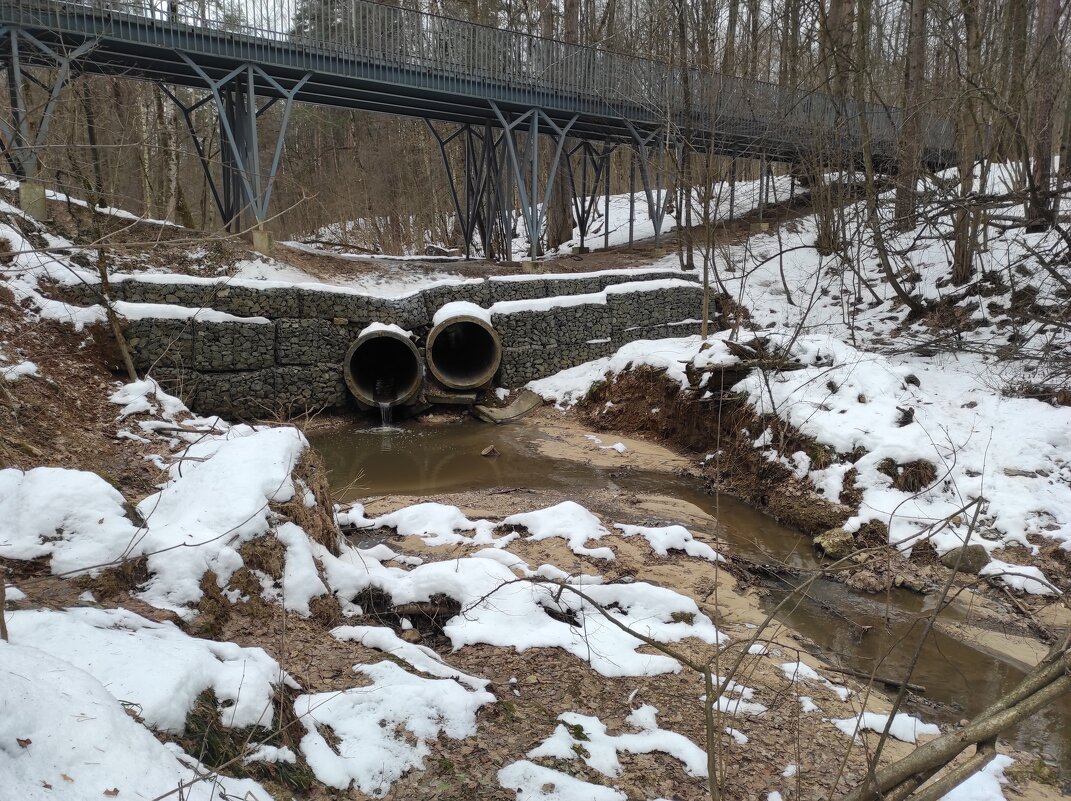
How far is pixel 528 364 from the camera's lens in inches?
499

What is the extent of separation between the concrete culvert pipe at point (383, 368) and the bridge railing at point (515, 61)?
19.3 feet

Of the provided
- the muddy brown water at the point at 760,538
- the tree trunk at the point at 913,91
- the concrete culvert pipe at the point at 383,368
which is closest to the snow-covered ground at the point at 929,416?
the muddy brown water at the point at 760,538

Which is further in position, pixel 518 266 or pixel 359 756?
pixel 518 266

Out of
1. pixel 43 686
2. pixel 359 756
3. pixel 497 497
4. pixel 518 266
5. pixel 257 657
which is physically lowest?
pixel 497 497

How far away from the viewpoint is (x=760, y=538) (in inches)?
270

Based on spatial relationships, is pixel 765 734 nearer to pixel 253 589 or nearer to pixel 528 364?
pixel 253 589

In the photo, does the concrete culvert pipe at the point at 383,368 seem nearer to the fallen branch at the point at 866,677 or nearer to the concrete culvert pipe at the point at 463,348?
the concrete culvert pipe at the point at 463,348

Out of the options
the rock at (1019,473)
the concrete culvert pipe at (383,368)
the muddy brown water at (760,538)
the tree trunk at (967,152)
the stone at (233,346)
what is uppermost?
the tree trunk at (967,152)

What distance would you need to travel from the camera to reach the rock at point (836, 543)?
6.38m

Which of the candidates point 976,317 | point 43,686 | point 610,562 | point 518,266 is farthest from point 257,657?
point 518,266

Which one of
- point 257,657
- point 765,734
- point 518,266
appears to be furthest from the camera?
point 518,266

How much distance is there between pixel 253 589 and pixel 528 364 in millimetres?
9476

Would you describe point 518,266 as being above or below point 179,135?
below

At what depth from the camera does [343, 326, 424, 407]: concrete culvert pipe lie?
436 inches
